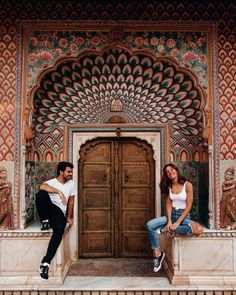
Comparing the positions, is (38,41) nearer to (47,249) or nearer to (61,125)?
(61,125)

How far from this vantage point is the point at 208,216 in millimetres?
4906

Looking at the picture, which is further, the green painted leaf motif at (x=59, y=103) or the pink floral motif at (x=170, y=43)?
the green painted leaf motif at (x=59, y=103)

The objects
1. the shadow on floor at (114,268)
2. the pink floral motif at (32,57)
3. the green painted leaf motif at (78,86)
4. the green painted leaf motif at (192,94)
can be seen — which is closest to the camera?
the shadow on floor at (114,268)

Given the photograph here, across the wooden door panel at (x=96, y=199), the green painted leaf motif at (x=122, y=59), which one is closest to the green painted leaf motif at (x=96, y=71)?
the green painted leaf motif at (x=122, y=59)

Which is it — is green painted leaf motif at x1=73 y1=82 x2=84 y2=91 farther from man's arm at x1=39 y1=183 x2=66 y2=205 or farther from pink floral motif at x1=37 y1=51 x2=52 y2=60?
man's arm at x1=39 y1=183 x2=66 y2=205

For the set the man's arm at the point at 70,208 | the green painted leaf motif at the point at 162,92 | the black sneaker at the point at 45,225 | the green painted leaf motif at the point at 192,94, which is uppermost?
the green painted leaf motif at the point at 162,92

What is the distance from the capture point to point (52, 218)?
4328 millimetres

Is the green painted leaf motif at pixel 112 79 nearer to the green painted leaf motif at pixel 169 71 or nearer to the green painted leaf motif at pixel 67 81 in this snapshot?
the green painted leaf motif at pixel 67 81

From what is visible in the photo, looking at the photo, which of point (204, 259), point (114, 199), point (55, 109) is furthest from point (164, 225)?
point (55, 109)

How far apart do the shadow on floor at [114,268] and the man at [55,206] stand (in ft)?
2.24

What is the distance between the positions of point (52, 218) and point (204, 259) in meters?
1.87

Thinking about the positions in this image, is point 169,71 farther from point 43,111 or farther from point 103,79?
point 43,111

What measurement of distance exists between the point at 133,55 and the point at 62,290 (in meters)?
3.15

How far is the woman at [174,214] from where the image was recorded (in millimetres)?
4305
